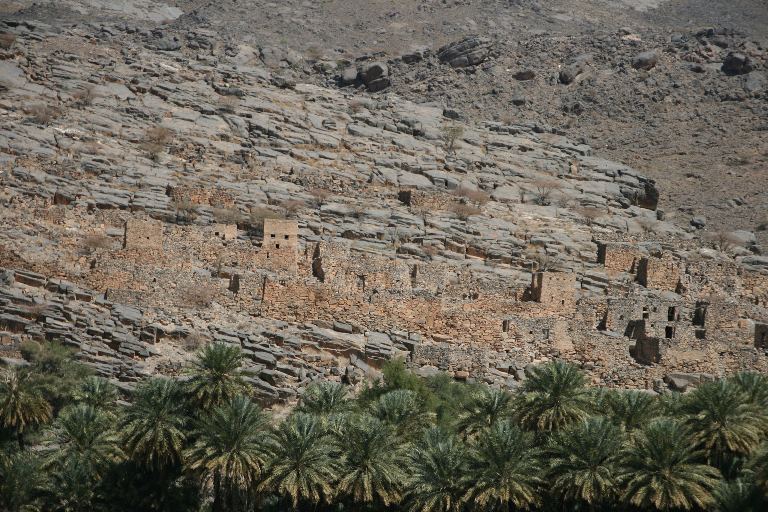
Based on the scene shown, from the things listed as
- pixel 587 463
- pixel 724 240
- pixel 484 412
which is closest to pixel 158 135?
pixel 724 240

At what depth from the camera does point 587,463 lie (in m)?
30.1

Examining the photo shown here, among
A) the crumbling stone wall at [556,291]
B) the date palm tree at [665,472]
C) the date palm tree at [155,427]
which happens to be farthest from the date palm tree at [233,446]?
the crumbling stone wall at [556,291]

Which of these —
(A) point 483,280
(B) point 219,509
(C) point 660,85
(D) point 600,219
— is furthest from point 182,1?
(B) point 219,509

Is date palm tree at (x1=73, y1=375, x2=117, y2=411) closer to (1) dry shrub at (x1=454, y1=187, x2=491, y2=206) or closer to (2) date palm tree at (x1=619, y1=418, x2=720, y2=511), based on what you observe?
(2) date palm tree at (x1=619, y1=418, x2=720, y2=511)

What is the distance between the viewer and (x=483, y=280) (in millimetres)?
44406

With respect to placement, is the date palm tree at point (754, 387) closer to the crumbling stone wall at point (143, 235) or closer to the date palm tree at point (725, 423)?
the date palm tree at point (725, 423)

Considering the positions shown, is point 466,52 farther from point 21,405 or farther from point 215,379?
point 21,405

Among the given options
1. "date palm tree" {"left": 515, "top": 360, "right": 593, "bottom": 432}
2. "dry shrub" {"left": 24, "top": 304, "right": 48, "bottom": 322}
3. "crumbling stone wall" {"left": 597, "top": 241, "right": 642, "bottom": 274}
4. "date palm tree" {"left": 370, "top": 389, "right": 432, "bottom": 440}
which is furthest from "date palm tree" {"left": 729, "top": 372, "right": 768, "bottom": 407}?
"dry shrub" {"left": 24, "top": 304, "right": 48, "bottom": 322}

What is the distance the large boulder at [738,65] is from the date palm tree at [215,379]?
2268 inches

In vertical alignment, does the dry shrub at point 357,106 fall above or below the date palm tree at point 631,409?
above

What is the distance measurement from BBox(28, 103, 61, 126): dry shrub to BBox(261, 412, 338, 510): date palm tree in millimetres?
27299

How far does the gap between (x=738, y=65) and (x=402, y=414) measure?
55.6m

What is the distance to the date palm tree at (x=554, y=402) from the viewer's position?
105ft

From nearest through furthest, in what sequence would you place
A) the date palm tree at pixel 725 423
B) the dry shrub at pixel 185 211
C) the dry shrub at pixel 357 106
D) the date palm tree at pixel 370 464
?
1. the date palm tree at pixel 370 464
2. the date palm tree at pixel 725 423
3. the dry shrub at pixel 185 211
4. the dry shrub at pixel 357 106
